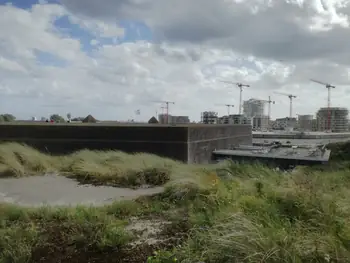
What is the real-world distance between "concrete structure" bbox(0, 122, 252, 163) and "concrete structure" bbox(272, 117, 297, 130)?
369ft

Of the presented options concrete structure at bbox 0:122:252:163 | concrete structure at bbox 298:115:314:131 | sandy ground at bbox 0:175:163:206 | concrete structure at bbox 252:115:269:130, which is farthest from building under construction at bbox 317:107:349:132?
sandy ground at bbox 0:175:163:206

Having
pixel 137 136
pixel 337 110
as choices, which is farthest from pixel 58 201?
pixel 337 110

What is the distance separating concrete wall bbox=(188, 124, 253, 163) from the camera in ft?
37.4

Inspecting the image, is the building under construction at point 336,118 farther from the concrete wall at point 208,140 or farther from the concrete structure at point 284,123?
the concrete wall at point 208,140

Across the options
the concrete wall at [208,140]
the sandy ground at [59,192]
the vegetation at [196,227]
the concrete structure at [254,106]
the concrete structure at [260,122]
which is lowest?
the sandy ground at [59,192]

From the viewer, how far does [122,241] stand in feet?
11.6

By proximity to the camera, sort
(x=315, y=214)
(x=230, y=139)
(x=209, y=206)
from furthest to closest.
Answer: (x=230, y=139), (x=209, y=206), (x=315, y=214)

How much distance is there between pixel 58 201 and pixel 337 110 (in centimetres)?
11267

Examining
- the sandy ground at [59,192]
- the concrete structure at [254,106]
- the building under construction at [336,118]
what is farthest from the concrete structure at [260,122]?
the sandy ground at [59,192]

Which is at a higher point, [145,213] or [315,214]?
[315,214]

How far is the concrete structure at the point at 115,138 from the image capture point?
11.0 m

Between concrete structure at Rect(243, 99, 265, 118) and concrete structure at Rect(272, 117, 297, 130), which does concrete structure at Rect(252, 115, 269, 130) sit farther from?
concrete structure at Rect(243, 99, 265, 118)

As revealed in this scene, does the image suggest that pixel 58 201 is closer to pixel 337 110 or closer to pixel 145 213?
pixel 145 213

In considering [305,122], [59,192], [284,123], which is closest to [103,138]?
[59,192]
